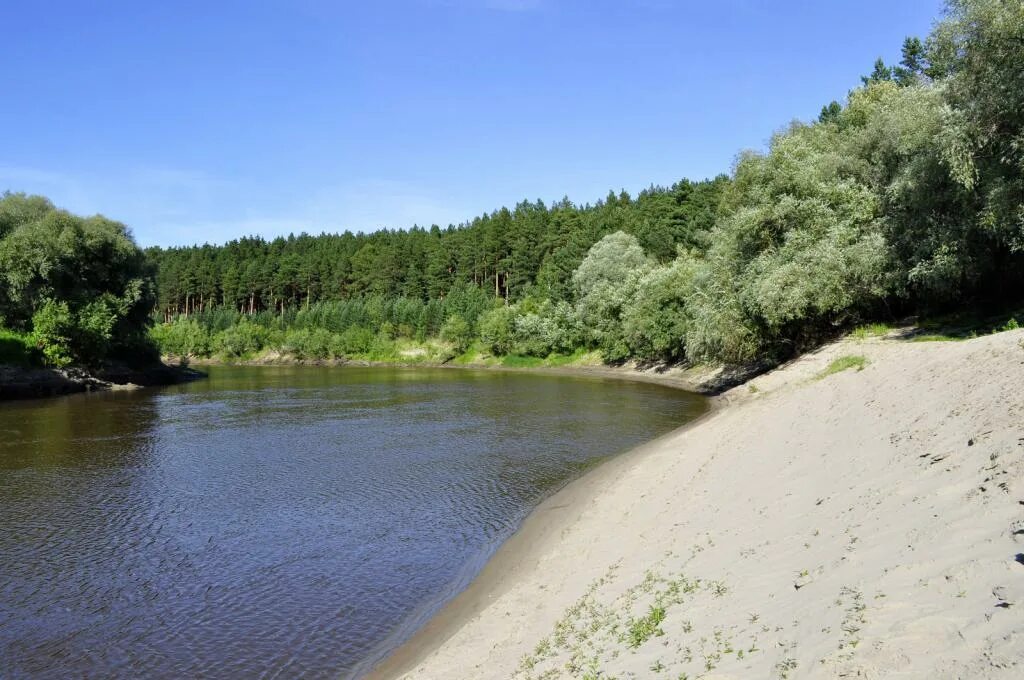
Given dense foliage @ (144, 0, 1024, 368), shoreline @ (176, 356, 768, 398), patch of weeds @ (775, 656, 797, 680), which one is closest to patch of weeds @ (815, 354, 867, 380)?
dense foliage @ (144, 0, 1024, 368)

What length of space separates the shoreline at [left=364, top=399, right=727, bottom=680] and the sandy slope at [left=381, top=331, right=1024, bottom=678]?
3.5 inches

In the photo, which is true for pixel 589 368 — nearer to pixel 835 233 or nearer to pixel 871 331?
pixel 835 233

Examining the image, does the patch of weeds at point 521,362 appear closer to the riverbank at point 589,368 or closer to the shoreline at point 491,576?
the riverbank at point 589,368

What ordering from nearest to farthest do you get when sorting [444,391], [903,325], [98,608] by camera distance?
[98,608] < [903,325] < [444,391]

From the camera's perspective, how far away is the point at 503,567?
16906 millimetres

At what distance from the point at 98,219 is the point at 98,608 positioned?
255ft

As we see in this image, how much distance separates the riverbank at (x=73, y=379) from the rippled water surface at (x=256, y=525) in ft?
60.0

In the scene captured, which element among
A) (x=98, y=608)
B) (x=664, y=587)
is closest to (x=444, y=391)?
(x=98, y=608)

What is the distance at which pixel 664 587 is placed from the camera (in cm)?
1142

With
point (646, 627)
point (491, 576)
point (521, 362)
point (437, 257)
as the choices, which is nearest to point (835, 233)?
point (491, 576)

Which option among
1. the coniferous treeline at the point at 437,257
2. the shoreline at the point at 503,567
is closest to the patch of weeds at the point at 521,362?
the coniferous treeline at the point at 437,257

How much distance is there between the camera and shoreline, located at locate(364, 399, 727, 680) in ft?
41.2

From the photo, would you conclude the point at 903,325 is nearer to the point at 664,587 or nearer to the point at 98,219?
the point at 664,587

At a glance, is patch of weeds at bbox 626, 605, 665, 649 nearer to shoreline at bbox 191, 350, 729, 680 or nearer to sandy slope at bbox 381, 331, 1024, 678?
sandy slope at bbox 381, 331, 1024, 678
